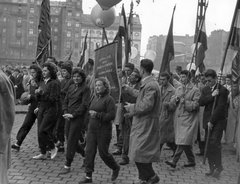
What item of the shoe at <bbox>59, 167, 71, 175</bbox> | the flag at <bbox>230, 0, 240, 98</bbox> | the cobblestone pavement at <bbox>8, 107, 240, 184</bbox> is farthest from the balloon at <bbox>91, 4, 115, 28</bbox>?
the shoe at <bbox>59, 167, 71, 175</bbox>

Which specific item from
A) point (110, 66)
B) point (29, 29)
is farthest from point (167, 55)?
point (29, 29)

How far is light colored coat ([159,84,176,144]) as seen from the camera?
24.8 ft

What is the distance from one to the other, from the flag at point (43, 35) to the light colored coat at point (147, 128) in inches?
184

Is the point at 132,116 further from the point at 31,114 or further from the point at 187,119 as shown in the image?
the point at 31,114

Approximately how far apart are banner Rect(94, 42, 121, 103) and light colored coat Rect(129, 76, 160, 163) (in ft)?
1.77

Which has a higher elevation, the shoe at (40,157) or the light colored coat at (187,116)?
the light colored coat at (187,116)

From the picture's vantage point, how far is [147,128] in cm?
531

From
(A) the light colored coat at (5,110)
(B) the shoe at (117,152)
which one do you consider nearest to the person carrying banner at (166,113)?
(B) the shoe at (117,152)

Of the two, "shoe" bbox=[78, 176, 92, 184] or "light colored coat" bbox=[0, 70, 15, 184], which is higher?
"light colored coat" bbox=[0, 70, 15, 184]

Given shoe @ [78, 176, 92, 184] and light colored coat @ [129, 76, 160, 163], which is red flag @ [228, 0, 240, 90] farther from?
shoe @ [78, 176, 92, 184]

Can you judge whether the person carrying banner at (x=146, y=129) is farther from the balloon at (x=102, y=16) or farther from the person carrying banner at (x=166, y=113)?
the balloon at (x=102, y=16)

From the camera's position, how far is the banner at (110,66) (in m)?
5.73

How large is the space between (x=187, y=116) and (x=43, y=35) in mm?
4472

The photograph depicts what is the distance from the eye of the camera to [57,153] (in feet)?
25.6
